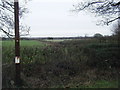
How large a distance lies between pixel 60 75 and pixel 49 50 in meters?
4.20

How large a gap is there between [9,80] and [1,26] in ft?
13.1

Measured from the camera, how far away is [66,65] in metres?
11.5

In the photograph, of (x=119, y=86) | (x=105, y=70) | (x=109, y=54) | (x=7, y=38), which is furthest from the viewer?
(x=109, y=54)

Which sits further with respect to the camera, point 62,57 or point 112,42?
point 112,42

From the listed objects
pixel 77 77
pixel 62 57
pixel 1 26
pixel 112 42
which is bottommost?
pixel 77 77

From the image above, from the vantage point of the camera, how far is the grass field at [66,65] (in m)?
8.74

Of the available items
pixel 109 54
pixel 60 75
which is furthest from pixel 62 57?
pixel 109 54

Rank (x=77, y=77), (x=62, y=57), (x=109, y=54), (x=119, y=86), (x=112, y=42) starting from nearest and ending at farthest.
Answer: (x=119, y=86), (x=77, y=77), (x=62, y=57), (x=109, y=54), (x=112, y=42)

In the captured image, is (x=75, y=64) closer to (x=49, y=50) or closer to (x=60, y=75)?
(x=60, y=75)

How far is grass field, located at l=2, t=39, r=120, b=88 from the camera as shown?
8.74 m

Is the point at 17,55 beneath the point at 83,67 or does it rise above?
above

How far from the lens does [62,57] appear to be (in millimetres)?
12789

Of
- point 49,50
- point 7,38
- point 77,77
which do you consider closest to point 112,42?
point 49,50

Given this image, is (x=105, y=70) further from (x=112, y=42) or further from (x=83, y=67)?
(x=112, y=42)
